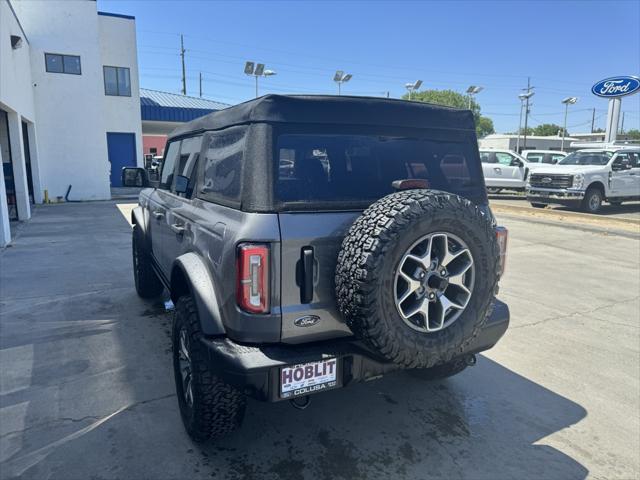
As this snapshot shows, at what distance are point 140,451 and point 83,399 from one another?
2.75 ft

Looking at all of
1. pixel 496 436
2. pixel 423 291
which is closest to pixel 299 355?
pixel 423 291

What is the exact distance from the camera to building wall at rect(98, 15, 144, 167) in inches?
787

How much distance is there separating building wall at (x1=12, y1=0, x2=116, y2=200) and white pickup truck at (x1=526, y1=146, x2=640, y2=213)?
16.2 m

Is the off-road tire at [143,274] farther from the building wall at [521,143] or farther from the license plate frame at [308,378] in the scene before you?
the building wall at [521,143]

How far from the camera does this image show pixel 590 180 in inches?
548

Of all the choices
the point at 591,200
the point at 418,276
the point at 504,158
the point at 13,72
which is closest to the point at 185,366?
the point at 418,276

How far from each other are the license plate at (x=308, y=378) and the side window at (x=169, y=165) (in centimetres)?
242

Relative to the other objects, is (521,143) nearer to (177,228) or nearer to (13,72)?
(13,72)

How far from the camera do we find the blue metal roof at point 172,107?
2572cm

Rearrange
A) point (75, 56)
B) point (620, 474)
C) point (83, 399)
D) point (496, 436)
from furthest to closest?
point (75, 56) → point (83, 399) → point (496, 436) → point (620, 474)

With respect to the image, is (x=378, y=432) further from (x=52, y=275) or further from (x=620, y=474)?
(x=52, y=275)

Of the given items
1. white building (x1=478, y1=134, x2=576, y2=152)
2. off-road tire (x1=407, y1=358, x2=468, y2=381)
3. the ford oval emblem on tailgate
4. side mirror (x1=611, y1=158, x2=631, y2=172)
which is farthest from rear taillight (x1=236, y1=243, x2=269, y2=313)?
white building (x1=478, y1=134, x2=576, y2=152)

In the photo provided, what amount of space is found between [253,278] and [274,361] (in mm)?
409

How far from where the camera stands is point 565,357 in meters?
4.00
